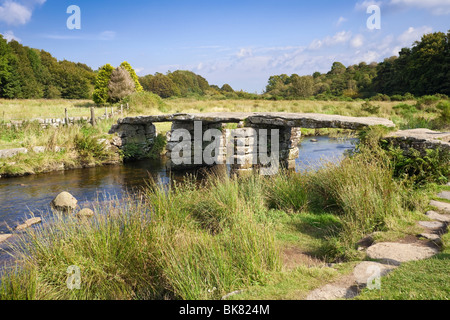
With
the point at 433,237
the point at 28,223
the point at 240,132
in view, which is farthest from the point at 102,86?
the point at 433,237

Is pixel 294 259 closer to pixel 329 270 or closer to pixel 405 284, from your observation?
pixel 329 270

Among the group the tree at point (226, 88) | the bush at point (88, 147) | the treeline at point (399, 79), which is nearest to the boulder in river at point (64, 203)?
the bush at point (88, 147)

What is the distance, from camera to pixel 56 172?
13.5 metres

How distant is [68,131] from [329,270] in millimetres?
14330

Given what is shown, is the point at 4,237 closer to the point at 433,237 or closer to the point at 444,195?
the point at 433,237

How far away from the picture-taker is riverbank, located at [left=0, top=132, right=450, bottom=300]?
3.74m

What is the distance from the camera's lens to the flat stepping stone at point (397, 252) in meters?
3.85

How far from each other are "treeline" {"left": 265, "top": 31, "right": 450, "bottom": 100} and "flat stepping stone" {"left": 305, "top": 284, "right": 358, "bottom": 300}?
3170cm

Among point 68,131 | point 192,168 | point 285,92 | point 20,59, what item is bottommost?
point 192,168

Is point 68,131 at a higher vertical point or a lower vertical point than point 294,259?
higher

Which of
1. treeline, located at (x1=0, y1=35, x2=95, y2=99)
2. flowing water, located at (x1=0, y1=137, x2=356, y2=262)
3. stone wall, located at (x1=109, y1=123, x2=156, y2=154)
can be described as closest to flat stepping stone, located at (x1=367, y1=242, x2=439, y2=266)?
flowing water, located at (x1=0, y1=137, x2=356, y2=262)

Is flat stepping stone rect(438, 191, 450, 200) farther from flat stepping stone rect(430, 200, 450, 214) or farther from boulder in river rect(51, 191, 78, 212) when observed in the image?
boulder in river rect(51, 191, 78, 212)

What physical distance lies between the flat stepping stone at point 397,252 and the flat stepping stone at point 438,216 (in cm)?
111
